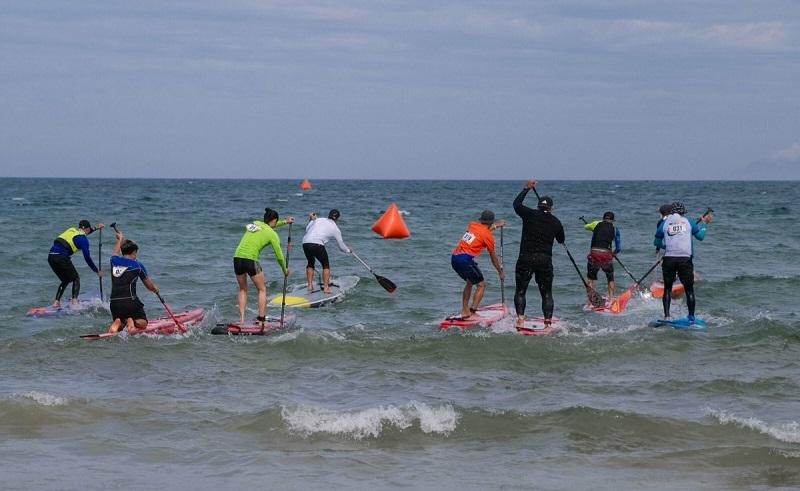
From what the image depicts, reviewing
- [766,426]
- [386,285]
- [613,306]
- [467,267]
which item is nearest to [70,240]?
[386,285]

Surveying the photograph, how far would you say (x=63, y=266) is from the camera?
16.0 m

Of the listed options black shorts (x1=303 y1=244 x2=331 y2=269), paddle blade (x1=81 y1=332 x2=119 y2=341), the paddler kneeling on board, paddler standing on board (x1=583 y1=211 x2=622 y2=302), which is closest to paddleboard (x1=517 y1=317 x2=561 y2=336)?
paddler standing on board (x1=583 y1=211 x2=622 y2=302)

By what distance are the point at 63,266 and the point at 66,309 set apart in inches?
29.5

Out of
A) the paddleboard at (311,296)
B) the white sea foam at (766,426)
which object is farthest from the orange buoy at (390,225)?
the white sea foam at (766,426)

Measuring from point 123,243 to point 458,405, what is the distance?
5452 mm

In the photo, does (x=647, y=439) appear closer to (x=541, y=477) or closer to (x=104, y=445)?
(x=541, y=477)

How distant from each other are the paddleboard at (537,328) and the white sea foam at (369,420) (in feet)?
13.3

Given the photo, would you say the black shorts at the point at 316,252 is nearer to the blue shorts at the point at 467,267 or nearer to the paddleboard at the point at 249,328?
the paddleboard at the point at 249,328

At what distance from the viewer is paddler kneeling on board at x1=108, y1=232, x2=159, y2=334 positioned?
12.5 meters

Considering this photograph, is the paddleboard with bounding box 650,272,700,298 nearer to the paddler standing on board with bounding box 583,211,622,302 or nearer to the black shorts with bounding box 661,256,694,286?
the paddler standing on board with bounding box 583,211,622,302

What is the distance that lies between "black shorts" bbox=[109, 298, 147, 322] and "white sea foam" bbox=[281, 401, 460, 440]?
4268 mm

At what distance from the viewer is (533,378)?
11305 mm

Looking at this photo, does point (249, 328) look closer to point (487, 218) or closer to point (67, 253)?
point (487, 218)

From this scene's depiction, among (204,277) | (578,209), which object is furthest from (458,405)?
(578,209)
